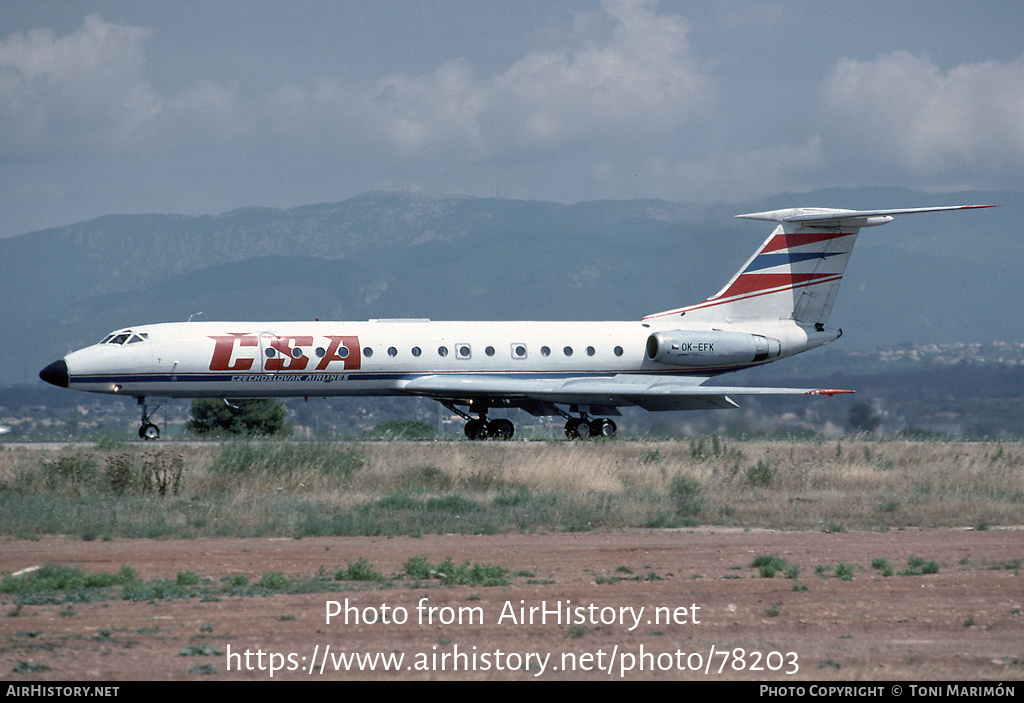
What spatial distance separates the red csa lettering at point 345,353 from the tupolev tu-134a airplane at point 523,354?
1.1 inches

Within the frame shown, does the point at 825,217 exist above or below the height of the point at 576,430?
above

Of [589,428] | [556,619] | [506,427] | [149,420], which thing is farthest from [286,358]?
[556,619]

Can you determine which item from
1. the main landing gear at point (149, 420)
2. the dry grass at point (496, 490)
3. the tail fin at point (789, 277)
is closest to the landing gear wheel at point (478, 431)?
the dry grass at point (496, 490)

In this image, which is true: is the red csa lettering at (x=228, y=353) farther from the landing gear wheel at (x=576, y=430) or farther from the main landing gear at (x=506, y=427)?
the landing gear wheel at (x=576, y=430)

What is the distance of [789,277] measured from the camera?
3544 centimetres

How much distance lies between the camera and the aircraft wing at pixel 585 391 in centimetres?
3147

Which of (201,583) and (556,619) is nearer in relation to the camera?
(556,619)

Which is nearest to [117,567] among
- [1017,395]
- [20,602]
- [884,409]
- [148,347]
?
[20,602]

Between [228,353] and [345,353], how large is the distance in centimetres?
297

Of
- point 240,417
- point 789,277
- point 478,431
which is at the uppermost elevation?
point 789,277

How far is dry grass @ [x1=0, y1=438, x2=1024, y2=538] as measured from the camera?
17.2 m

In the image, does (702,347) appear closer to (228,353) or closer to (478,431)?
(478,431)
